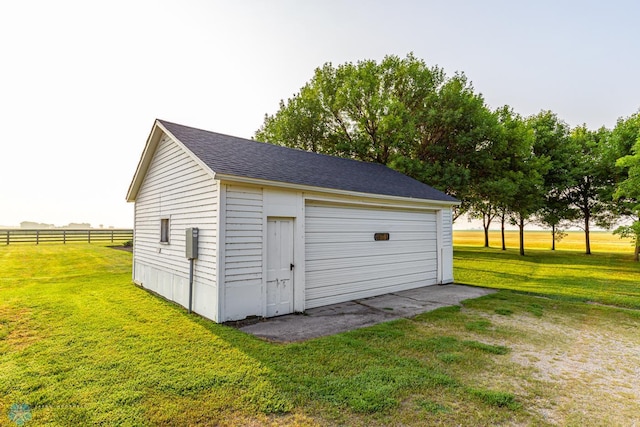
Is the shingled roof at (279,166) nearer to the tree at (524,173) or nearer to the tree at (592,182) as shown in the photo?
the tree at (524,173)

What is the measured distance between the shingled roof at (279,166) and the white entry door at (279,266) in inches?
41.4

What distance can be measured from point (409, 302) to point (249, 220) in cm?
481

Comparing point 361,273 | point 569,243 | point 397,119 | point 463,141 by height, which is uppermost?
point 397,119

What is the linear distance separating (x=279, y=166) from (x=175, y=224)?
10.2ft

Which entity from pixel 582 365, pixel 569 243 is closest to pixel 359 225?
pixel 582 365

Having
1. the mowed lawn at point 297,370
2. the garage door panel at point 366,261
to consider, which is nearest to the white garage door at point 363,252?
the garage door panel at point 366,261

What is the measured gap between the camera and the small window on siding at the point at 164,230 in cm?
810

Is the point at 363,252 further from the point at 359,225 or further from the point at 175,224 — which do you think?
the point at 175,224

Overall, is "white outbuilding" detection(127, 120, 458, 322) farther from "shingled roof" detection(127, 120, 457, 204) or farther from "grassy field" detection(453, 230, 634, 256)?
"grassy field" detection(453, 230, 634, 256)

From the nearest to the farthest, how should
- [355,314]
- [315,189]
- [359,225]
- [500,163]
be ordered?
[355,314]
[315,189]
[359,225]
[500,163]

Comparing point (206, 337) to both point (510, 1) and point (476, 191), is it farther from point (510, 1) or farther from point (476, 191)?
point (476, 191)

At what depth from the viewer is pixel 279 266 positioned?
6461 millimetres

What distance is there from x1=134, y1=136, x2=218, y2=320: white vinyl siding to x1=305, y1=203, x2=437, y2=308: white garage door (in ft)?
7.39

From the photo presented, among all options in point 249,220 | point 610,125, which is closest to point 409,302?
point 249,220
